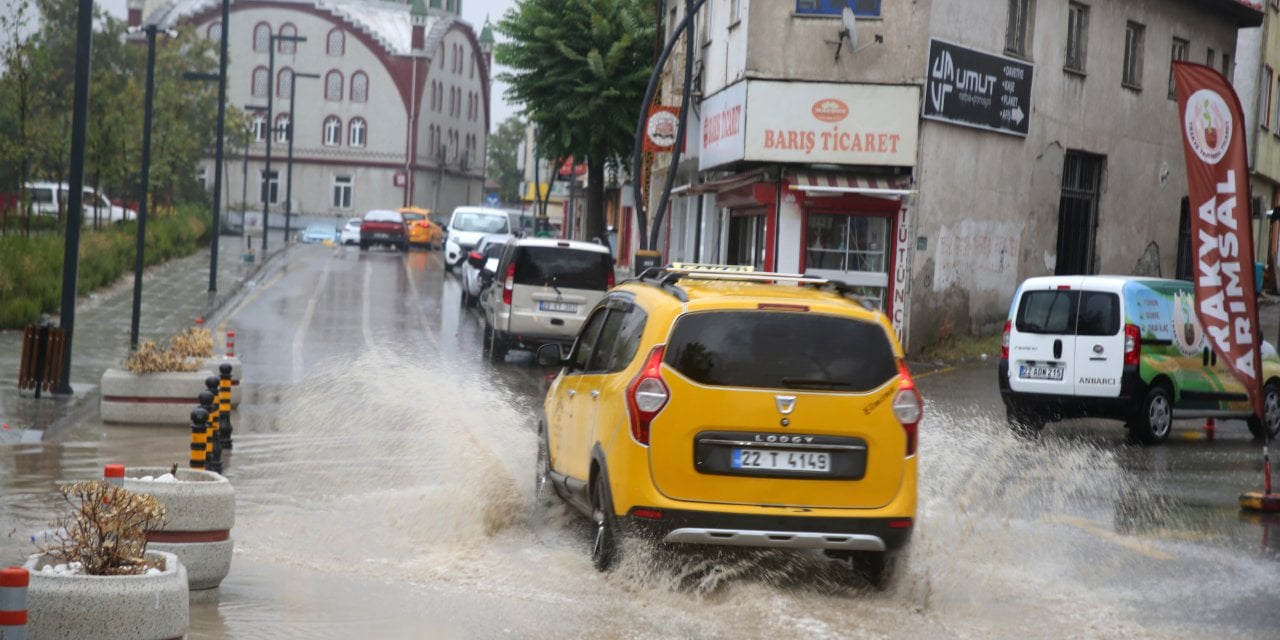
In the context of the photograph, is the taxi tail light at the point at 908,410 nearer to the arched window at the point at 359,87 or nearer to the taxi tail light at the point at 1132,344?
the taxi tail light at the point at 1132,344

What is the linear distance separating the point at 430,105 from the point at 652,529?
9381 centimetres

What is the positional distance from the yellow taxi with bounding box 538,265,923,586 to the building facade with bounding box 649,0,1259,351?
61.1ft

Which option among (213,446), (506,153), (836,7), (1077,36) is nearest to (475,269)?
(836,7)

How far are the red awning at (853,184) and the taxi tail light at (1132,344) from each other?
1077cm

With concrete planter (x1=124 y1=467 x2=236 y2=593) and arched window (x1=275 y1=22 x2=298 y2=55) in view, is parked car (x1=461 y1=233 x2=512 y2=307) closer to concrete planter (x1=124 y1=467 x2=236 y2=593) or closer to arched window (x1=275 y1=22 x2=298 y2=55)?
concrete planter (x1=124 y1=467 x2=236 y2=593)

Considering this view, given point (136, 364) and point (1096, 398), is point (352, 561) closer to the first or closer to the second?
point (136, 364)

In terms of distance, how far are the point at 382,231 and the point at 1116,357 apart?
150ft

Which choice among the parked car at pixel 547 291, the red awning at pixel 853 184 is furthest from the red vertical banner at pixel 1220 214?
the red awning at pixel 853 184

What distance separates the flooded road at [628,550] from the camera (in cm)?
770

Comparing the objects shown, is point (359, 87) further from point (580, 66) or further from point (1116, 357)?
point (1116, 357)

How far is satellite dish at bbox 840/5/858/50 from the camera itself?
87.6 ft

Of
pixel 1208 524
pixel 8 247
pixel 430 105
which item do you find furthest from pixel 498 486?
pixel 430 105

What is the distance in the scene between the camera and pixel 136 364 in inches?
595

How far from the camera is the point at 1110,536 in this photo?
35.1ft
